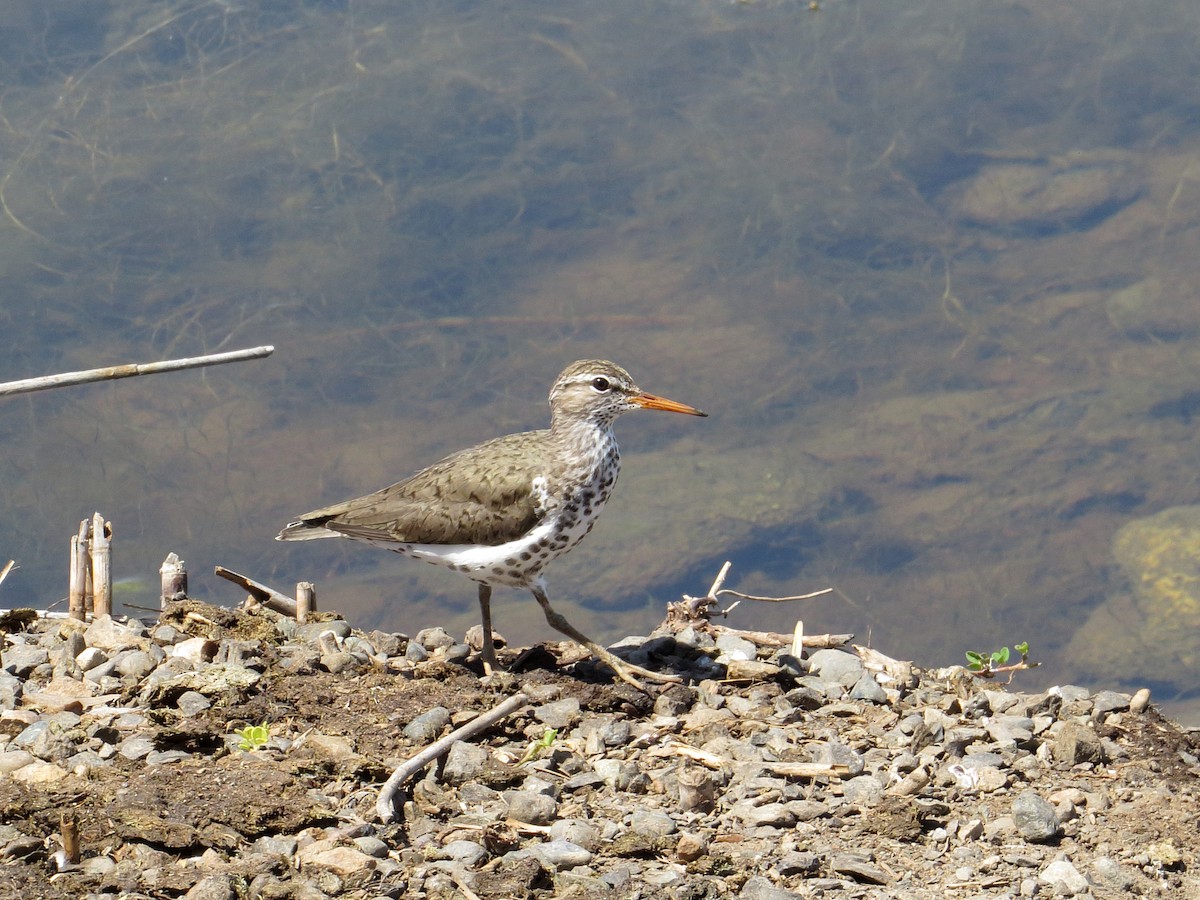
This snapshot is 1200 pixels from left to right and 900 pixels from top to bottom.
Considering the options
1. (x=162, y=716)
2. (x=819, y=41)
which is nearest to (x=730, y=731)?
(x=162, y=716)

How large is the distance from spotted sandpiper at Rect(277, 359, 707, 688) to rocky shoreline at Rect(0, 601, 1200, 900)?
0.51 metres

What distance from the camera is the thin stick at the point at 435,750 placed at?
17.9 ft

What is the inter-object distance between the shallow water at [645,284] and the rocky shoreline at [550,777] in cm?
511

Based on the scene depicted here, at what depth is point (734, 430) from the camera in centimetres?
1417

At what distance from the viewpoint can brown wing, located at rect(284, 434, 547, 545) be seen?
739 centimetres

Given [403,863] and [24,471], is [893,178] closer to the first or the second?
[24,471]

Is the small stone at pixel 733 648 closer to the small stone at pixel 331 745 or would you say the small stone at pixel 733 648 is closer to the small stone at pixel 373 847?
the small stone at pixel 331 745

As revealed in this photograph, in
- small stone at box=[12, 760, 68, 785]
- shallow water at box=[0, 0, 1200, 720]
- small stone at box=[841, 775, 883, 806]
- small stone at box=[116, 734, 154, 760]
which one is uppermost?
shallow water at box=[0, 0, 1200, 720]

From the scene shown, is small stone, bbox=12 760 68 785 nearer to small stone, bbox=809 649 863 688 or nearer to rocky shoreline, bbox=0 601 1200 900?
rocky shoreline, bbox=0 601 1200 900

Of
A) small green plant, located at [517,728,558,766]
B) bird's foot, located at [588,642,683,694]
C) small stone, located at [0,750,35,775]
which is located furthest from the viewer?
bird's foot, located at [588,642,683,694]

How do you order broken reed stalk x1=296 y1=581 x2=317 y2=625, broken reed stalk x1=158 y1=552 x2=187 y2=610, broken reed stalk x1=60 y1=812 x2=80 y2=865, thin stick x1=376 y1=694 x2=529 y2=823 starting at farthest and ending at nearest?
broken reed stalk x1=296 y1=581 x2=317 y2=625 → broken reed stalk x1=158 y1=552 x2=187 y2=610 → thin stick x1=376 y1=694 x2=529 y2=823 → broken reed stalk x1=60 y1=812 x2=80 y2=865

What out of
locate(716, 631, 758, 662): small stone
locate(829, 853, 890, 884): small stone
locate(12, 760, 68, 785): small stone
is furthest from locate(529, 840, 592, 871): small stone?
locate(716, 631, 758, 662): small stone

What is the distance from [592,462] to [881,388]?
303 inches

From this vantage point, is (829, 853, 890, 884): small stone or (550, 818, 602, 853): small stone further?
(550, 818, 602, 853): small stone
